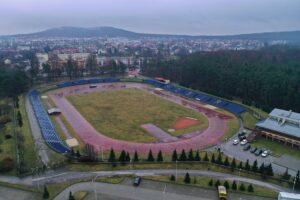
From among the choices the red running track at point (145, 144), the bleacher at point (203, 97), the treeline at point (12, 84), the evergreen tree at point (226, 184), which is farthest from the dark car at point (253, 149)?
the treeline at point (12, 84)

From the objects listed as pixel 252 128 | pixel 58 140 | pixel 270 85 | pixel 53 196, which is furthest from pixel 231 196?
pixel 270 85

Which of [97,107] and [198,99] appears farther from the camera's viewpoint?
[198,99]

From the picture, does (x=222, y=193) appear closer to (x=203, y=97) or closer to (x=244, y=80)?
(x=203, y=97)

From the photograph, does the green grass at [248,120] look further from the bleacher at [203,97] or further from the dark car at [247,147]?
the dark car at [247,147]

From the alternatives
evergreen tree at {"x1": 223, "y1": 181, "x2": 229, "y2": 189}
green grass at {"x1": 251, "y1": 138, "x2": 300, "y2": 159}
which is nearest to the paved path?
evergreen tree at {"x1": 223, "y1": 181, "x2": 229, "y2": 189}

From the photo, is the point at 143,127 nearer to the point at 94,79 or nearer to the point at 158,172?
the point at 158,172
